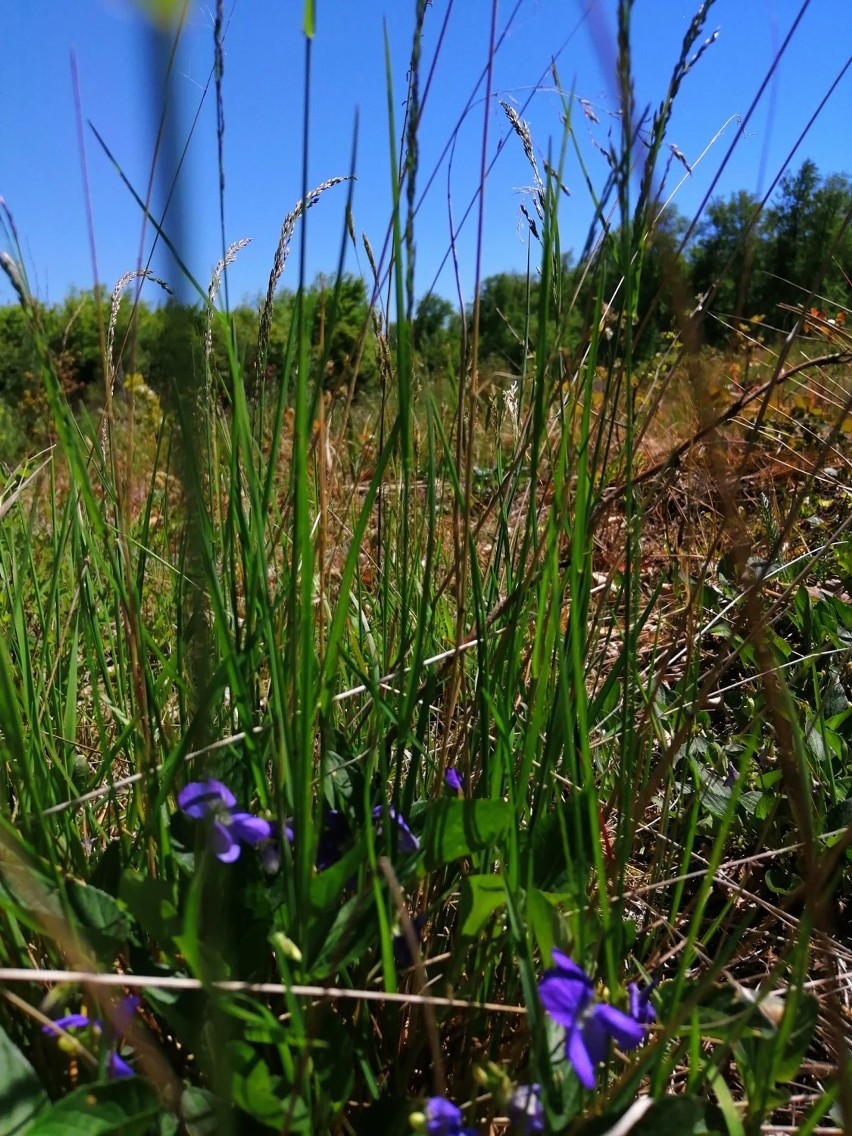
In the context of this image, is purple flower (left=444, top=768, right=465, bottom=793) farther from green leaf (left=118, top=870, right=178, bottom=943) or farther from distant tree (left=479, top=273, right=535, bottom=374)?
distant tree (left=479, top=273, right=535, bottom=374)

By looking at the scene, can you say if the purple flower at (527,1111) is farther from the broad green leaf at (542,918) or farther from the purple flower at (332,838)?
the purple flower at (332,838)

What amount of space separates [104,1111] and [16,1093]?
0.22ft

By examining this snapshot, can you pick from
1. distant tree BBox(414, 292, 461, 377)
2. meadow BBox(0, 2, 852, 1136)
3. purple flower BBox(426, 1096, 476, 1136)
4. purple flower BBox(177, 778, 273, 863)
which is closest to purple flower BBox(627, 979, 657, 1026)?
meadow BBox(0, 2, 852, 1136)

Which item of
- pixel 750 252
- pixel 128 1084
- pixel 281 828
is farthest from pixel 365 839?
pixel 750 252

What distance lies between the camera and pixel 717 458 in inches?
14.3

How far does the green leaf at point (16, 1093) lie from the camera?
44cm

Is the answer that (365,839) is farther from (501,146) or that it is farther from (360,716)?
(501,146)

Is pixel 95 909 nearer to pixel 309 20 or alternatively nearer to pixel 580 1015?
pixel 580 1015

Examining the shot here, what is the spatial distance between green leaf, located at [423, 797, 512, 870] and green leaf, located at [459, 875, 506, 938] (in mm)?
21

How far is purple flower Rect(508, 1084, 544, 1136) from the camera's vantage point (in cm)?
Result: 44

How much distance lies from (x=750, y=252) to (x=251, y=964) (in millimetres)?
658

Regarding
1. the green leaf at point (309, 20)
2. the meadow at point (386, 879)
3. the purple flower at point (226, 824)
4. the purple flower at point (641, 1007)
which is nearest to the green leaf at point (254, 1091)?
the meadow at point (386, 879)

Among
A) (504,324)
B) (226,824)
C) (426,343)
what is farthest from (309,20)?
(426,343)

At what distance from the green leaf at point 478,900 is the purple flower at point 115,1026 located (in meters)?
0.21
